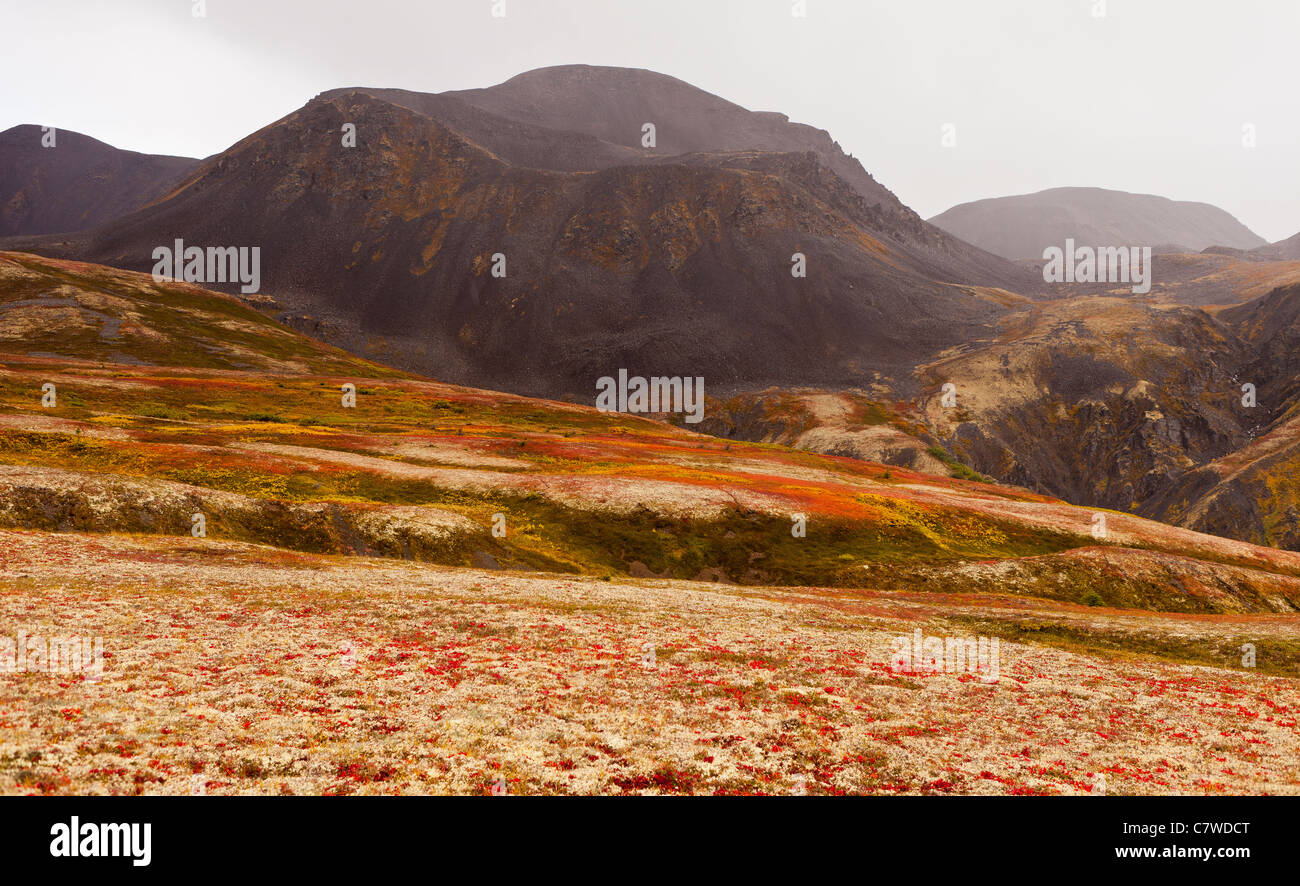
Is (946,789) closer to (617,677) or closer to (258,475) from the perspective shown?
(617,677)

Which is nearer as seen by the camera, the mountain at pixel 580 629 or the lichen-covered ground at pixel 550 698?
the lichen-covered ground at pixel 550 698

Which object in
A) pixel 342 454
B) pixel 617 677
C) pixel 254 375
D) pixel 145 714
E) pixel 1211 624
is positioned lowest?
pixel 1211 624

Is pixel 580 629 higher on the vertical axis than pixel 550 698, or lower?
lower

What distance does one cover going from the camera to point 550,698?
2073 cm

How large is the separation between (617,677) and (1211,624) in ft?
133

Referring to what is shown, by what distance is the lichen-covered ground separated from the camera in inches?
596

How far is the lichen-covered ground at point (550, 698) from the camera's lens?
15.1 m

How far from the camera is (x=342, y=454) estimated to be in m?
77.2

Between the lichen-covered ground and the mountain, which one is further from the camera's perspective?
the mountain

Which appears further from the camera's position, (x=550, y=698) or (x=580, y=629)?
(x=580, y=629)
